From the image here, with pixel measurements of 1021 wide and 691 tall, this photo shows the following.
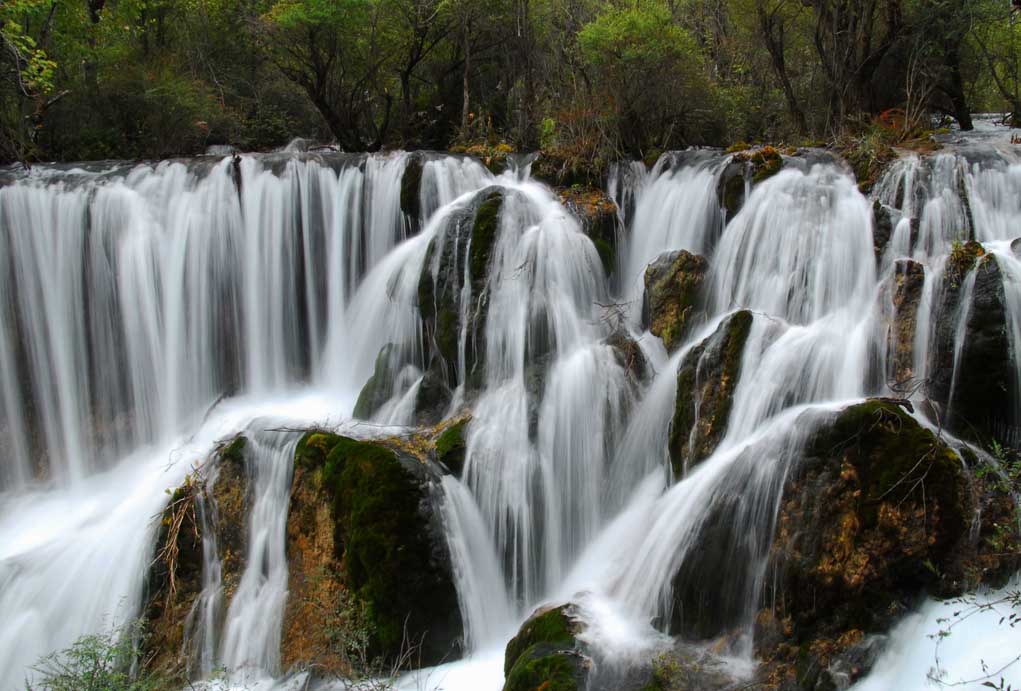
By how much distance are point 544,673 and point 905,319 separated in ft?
14.6

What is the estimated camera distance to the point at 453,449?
8.29 metres

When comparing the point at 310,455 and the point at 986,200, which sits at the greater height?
the point at 986,200

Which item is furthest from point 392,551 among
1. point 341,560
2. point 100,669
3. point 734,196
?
point 734,196

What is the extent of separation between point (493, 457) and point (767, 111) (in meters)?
9.99

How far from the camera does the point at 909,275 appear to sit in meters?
7.52

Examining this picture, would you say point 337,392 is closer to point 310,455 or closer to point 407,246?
point 407,246

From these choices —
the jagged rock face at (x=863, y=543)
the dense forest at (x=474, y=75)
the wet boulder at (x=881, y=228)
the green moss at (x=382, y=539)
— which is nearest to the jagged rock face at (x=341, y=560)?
the green moss at (x=382, y=539)

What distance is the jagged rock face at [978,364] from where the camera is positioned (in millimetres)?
6609

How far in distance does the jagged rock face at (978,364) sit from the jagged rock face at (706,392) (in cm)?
166

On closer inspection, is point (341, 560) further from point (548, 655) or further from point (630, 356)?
point (630, 356)

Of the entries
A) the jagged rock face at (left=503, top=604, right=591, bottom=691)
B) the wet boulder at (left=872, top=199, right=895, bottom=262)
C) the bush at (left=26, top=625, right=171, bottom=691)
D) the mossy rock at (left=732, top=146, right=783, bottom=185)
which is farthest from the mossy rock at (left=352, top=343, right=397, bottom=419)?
the wet boulder at (left=872, top=199, right=895, bottom=262)

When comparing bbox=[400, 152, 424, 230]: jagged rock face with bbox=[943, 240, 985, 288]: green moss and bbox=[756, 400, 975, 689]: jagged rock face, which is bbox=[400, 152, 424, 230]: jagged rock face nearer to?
bbox=[943, 240, 985, 288]: green moss

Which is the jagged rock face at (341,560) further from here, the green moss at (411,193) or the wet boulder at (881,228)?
the wet boulder at (881,228)

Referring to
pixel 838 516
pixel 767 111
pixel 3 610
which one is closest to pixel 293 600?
pixel 3 610
